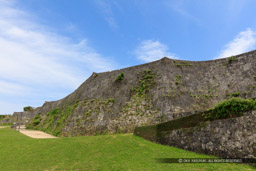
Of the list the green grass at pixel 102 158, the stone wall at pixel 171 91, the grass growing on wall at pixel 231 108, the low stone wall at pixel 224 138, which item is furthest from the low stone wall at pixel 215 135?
the stone wall at pixel 171 91

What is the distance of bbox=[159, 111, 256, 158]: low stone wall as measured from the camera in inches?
331

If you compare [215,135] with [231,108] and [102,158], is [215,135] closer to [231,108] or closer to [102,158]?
[231,108]

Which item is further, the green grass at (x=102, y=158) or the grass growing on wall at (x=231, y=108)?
the grass growing on wall at (x=231, y=108)

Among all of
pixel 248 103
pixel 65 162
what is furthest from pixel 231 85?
pixel 65 162

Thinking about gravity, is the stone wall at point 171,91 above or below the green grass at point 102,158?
above

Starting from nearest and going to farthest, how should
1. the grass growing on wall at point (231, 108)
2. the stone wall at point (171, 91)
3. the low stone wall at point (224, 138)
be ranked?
the low stone wall at point (224, 138), the grass growing on wall at point (231, 108), the stone wall at point (171, 91)

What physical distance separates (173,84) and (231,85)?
6.94 m

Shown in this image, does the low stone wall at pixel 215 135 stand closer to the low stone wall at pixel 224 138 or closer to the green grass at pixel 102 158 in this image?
the low stone wall at pixel 224 138

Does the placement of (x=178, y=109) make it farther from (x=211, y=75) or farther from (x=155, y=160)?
(x=155, y=160)

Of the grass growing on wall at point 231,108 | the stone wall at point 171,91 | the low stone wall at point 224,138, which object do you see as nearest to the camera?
the low stone wall at point 224,138

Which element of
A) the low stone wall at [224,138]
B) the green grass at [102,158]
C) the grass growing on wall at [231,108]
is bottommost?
the green grass at [102,158]

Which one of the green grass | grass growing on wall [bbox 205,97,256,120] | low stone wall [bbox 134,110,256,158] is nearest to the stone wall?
low stone wall [bbox 134,110,256,158]

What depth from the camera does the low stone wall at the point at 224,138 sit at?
840 cm

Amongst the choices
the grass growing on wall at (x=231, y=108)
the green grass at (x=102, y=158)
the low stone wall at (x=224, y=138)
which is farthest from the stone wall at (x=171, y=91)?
the green grass at (x=102, y=158)
